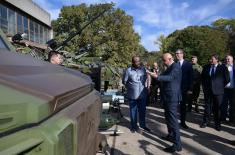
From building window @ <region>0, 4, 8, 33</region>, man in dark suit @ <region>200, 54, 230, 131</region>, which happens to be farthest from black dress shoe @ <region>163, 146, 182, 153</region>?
building window @ <region>0, 4, 8, 33</region>

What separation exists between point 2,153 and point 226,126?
805cm

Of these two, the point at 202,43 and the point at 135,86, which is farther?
the point at 202,43

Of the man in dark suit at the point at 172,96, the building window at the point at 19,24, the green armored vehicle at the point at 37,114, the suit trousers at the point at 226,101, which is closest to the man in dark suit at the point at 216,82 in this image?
the suit trousers at the point at 226,101

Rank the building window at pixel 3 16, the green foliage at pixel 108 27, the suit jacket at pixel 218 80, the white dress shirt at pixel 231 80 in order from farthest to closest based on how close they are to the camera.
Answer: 1. the green foliage at pixel 108 27
2. the building window at pixel 3 16
3. the white dress shirt at pixel 231 80
4. the suit jacket at pixel 218 80

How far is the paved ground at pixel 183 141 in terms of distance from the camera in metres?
6.46

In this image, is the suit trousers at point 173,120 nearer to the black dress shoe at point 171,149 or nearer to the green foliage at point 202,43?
the black dress shoe at point 171,149

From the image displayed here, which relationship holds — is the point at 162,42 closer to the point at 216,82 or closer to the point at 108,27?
the point at 108,27

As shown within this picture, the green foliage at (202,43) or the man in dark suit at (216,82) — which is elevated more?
the green foliage at (202,43)

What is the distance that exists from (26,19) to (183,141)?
2519 centimetres

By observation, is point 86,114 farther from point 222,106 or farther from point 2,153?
point 222,106

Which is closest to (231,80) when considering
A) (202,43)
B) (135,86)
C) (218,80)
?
(218,80)

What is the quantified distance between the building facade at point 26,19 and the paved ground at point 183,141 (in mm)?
14198

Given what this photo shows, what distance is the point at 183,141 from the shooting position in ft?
23.7

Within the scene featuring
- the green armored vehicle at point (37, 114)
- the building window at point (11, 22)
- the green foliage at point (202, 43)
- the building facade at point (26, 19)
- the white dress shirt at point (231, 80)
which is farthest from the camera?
the green foliage at point (202, 43)
